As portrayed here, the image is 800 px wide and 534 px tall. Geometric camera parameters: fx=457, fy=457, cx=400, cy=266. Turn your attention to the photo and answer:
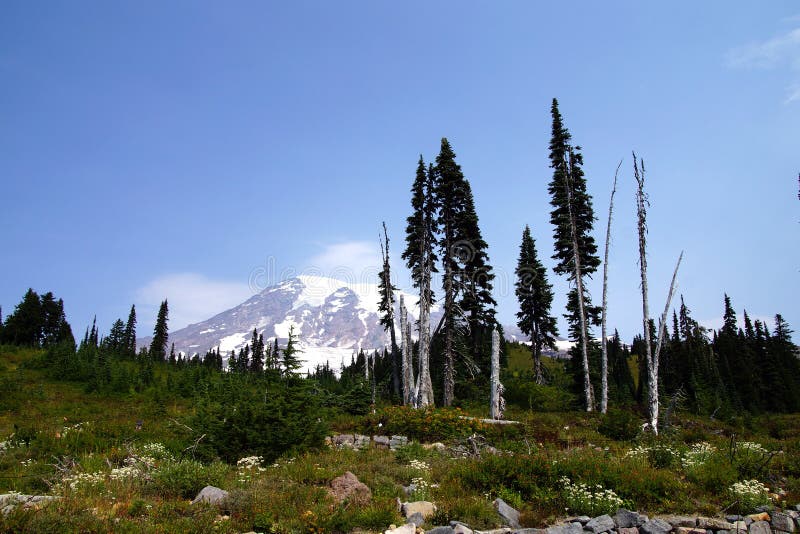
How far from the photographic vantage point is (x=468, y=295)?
2867 centimetres

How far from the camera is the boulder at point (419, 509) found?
7.76 m

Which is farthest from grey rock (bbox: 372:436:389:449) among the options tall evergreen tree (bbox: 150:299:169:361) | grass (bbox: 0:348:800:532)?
tall evergreen tree (bbox: 150:299:169:361)

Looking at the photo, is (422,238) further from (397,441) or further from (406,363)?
(397,441)

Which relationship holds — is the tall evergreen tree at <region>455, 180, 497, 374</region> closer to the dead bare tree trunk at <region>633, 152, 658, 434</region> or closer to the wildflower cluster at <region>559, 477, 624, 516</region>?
the dead bare tree trunk at <region>633, 152, 658, 434</region>

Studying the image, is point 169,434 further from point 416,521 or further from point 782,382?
point 782,382

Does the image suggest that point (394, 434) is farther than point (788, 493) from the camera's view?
Yes

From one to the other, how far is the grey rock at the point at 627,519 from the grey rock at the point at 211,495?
6718 mm

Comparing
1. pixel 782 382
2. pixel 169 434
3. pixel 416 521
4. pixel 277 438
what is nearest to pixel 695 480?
pixel 416 521

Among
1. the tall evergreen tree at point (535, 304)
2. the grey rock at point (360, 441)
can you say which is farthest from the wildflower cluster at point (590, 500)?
the tall evergreen tree at point (535, 304)

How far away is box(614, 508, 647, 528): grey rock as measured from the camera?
25.1 ft

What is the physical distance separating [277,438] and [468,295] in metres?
18.2

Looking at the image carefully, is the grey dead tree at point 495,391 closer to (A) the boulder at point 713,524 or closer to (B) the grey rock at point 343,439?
(B) the grey rock at point 343,439

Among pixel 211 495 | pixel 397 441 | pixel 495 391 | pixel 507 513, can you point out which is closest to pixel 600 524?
pixel 507 513

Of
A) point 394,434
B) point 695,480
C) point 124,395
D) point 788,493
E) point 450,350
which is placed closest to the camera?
point 788,493
